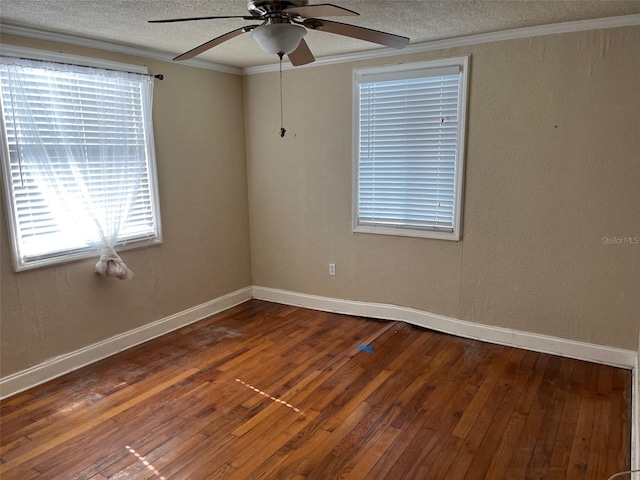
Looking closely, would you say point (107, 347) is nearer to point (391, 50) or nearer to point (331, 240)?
point (331, 240)

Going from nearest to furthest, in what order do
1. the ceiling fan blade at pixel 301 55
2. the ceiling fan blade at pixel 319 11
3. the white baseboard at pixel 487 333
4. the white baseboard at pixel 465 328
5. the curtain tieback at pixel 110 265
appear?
the ceiling fan blade at pixel 319 11 → the ceiling fan blade at pixel 301 55 → the white baseboard at pixel 487 333 → the white baseboard at pixel 465 328 → the curtain tieback at pixel 110 265

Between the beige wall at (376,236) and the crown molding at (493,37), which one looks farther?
the beige wall at (376,236)

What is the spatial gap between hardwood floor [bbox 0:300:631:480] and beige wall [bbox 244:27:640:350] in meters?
0.42

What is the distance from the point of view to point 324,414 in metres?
2.73

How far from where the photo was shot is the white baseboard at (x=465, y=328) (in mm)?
3256

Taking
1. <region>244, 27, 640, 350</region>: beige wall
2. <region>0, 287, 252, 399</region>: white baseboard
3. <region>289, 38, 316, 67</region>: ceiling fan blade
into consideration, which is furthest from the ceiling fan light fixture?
<region>0, 287, 252, 399</region>: white baseboard

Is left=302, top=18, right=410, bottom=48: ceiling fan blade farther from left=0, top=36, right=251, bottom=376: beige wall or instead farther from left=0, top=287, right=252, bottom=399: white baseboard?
left=0, top=287, right=252, bottom=399: white baseboard

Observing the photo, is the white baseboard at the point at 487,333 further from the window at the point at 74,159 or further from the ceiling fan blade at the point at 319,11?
the ceiling fan blade at the point at 319,11

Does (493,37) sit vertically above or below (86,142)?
above

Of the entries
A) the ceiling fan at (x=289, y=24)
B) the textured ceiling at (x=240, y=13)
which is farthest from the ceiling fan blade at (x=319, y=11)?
the textured ceiling at (x=240, y=13)

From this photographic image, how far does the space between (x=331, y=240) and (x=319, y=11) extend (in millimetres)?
2664

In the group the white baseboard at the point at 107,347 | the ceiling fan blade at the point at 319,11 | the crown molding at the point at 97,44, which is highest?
the crown molding at the point at 97,44

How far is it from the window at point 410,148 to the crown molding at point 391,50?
0.39 ft

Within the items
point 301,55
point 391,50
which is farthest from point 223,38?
point 391,50
